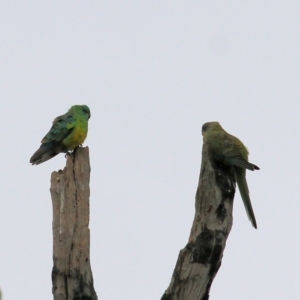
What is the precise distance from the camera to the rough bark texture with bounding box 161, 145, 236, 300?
530 centimetres

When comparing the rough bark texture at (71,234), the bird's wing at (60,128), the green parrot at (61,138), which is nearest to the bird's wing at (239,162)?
the rough bark texture at (71,234)

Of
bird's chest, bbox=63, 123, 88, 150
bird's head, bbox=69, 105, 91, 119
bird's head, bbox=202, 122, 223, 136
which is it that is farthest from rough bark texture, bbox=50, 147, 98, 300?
bird's head, bbox=69, 105, 91, 119

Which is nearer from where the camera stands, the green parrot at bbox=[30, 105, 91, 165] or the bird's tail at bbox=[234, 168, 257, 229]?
the bird's tail at bbox=[234, 168, 257, 229]

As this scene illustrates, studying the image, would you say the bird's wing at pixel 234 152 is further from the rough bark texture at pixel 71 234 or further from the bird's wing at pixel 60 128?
the bird's wing at pixel 60 128

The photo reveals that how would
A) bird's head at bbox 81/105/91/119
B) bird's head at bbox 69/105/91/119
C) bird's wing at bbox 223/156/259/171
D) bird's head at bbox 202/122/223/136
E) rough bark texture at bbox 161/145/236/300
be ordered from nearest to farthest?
rough bark texture at bbox 161/145/236/300 < bird's wing at bbox 223/156/259/171 < bird's head at bbox 202/122/223/136 < bird's head at bbox 69/105/91/119 < bird's head at bbox 81/105/91/119

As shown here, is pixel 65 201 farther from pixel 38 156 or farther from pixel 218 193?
pixel 38 156

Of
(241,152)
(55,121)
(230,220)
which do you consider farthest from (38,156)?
(230,220)

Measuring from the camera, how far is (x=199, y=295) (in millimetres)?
5301

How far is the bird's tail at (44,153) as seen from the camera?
8566mm

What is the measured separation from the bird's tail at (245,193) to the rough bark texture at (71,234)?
1904 millimetres

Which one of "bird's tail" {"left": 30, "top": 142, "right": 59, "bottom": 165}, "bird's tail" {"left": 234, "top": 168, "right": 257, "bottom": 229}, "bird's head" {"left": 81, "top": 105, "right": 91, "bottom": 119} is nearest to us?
"bird's tail" {"left": 234, "top": 168, "right": 257, "bottom": 229}

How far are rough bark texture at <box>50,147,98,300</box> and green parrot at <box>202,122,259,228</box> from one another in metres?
1.52

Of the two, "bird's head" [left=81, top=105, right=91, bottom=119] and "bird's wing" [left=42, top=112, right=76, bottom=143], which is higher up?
"bird's head" [left=81, top=105, right=91, bottom=119]

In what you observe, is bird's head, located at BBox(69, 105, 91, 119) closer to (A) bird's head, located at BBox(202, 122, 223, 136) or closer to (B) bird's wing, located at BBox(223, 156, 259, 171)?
(A) bird's head, located at BBox(202, 122, 223, 136)
